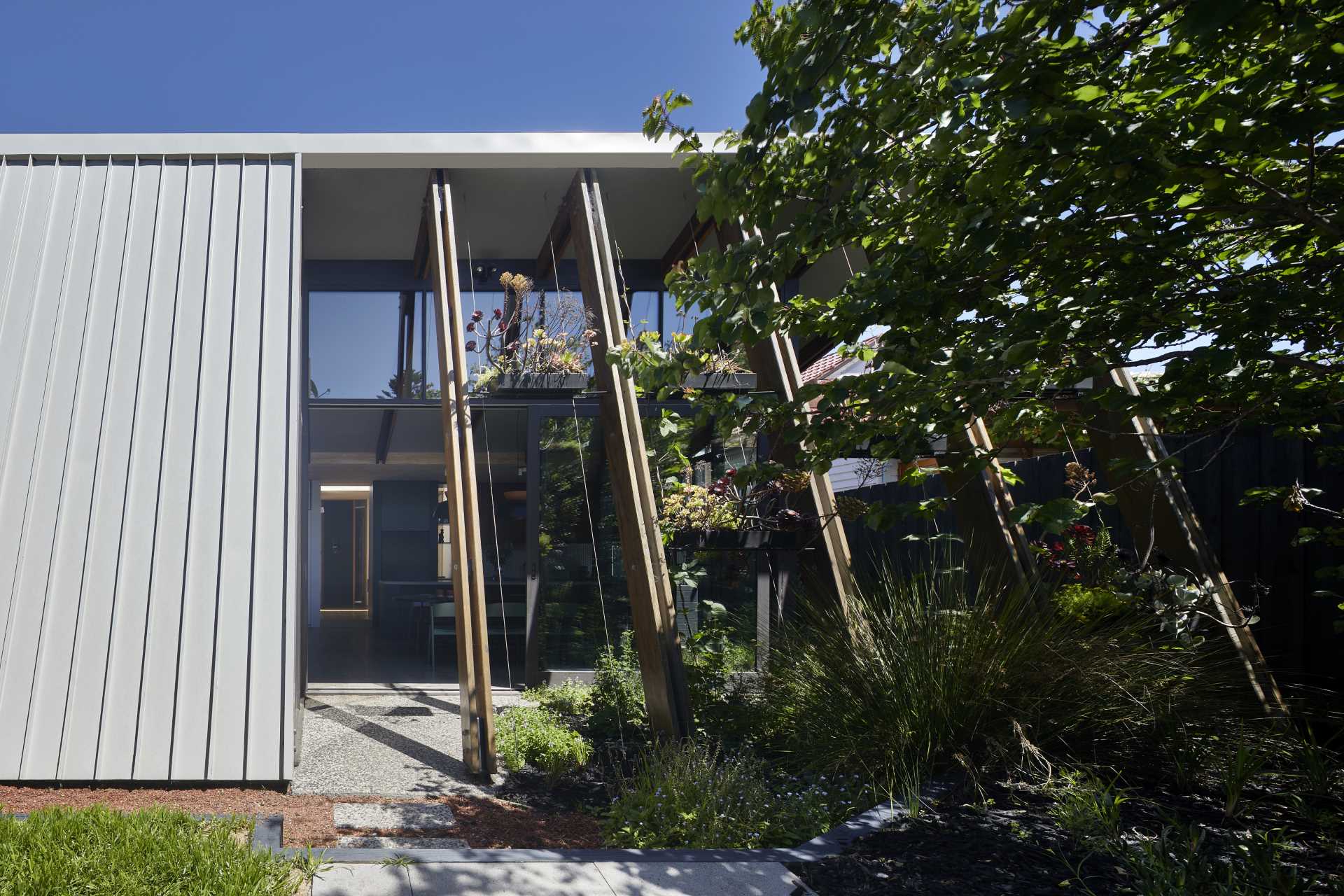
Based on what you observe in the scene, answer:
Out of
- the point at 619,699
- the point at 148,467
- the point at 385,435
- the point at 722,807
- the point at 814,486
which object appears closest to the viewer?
the point at 722,807

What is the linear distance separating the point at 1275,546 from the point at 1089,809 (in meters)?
2.17

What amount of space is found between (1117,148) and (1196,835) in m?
2.28

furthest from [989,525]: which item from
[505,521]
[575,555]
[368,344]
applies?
[368,344]

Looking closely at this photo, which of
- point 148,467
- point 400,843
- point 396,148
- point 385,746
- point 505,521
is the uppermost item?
point 396,148

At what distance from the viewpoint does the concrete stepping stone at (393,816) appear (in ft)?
14.4

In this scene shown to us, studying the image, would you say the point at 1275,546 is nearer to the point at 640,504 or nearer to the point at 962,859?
the point at 962,859

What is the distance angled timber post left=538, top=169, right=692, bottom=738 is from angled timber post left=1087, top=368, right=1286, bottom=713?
100 inches

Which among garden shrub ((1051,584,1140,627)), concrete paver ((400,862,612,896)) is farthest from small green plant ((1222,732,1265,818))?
concrete paver ((400,862,612,896))

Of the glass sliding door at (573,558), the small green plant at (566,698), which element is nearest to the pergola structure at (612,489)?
the small green plant at (566,698)

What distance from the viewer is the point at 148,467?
5.53 meters

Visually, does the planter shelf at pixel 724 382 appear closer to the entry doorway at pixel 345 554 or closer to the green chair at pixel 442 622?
the green chair at pixel 442 622

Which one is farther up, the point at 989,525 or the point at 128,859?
the point at 989,525

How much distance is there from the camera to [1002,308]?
362cm

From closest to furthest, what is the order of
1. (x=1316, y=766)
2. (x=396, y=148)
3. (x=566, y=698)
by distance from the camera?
(x=1316, y=766) → (x=396, y=148) → (x=566, y=698)
